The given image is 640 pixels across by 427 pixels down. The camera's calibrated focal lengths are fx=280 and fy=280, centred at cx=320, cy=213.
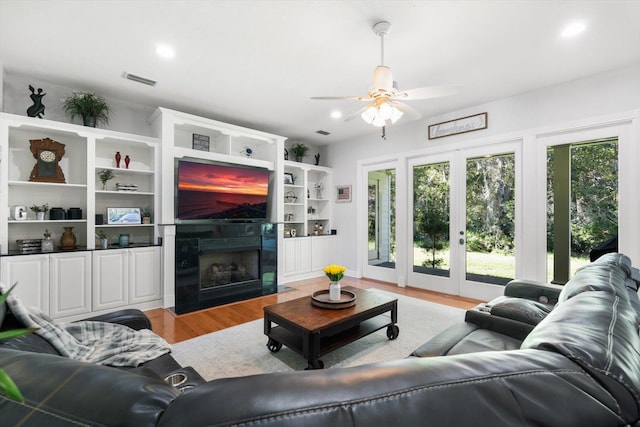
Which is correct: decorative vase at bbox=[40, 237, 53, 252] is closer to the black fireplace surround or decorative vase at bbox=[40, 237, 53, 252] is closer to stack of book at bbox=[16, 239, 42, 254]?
stack of book at bbox=[16, 239, 42, 254]

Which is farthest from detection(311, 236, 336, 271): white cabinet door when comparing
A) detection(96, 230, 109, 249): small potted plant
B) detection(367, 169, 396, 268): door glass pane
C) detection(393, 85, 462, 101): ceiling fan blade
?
detection(393, 85, 462, 101): ceiling fan blade

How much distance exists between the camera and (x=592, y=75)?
3.16m

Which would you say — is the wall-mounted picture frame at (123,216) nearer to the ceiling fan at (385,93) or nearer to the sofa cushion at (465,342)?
the ceiling fan at (385,93)

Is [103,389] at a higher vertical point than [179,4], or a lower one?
lower

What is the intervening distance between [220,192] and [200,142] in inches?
36.4

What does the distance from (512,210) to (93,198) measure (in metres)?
5.42

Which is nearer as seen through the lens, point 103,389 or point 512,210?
point 103,389

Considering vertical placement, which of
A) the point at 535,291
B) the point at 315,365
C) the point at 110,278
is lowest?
the point at 315,365

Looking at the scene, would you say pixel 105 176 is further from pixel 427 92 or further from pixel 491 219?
pixel 491 219

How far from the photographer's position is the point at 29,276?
2.94 m

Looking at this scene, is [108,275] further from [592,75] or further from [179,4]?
[592,75]

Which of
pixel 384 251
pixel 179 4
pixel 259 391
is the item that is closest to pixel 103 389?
pixel 259 391

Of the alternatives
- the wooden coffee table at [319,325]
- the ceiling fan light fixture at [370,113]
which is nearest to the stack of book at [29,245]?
the wooden coffee table at [319,325]

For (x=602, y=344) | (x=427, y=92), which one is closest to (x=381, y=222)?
(x=427, y=92)
